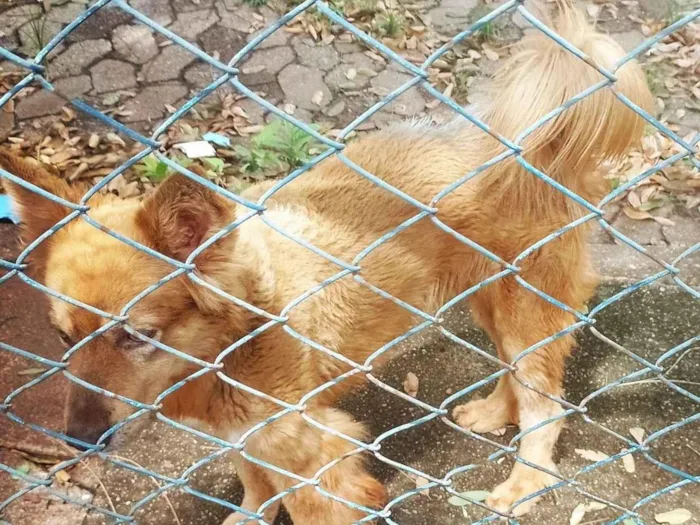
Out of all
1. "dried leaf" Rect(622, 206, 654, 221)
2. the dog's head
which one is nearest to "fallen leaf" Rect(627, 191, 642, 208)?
"dried leaf" Rect(622, 206, 654, 221)

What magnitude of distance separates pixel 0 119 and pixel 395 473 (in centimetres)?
339

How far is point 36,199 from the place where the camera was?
73.2 inches

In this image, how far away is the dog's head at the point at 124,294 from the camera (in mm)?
1736

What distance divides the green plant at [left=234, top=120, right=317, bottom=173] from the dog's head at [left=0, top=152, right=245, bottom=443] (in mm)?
2109

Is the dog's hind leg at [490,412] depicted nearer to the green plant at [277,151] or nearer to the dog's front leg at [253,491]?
the dog's front leg at [253,491]

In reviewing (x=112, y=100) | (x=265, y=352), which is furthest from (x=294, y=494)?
(x=112, y=100)

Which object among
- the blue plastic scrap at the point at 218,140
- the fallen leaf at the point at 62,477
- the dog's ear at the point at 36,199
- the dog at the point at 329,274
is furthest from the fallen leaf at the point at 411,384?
the blue plastic scrap at the point at 218,140

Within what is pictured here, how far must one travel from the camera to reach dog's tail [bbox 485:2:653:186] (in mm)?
1977

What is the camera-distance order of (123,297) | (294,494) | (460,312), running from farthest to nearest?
(460,312), (294,494), (123,297)

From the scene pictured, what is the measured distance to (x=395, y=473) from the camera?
2.76 meters

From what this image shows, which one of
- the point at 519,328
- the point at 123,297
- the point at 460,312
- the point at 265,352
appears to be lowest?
the point at 460,312

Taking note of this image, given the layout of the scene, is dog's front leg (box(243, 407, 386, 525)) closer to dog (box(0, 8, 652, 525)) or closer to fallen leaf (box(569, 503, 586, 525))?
dog (box(0, 8, 652, 525))

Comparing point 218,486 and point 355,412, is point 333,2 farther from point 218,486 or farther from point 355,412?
point 218,486

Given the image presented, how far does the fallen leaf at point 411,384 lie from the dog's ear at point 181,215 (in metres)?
1.61
